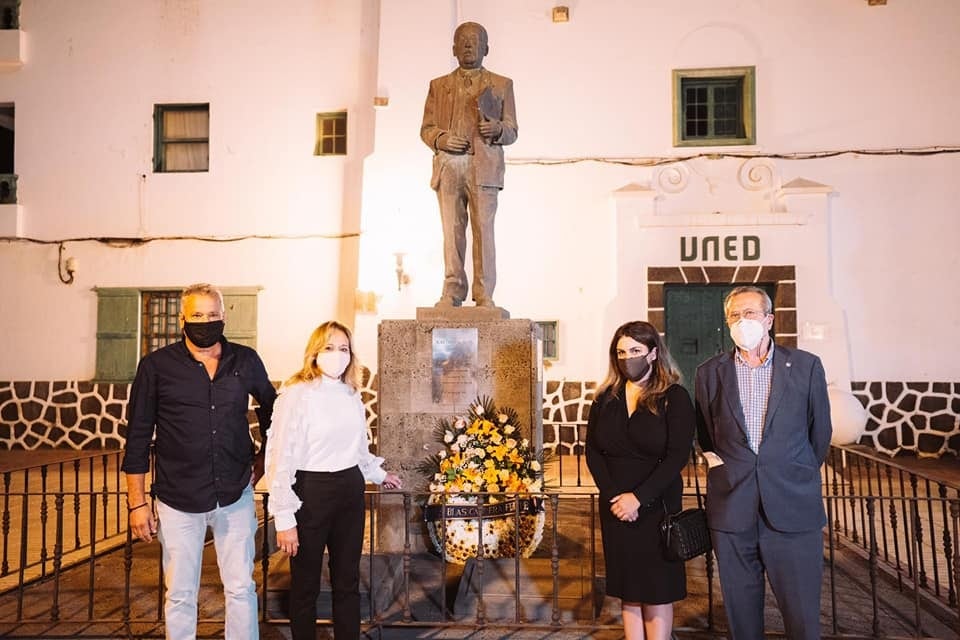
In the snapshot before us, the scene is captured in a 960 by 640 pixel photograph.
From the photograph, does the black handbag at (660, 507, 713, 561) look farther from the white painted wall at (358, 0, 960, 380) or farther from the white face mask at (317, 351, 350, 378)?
the white painted wall at (358, 0, 960, 380)

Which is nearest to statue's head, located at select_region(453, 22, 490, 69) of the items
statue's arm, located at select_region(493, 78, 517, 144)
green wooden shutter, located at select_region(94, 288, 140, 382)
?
statue's arm, located at select_region(493, 78, 517, 144)

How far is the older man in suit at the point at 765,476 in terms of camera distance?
2963 millimetres

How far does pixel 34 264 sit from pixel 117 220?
60.8 inches

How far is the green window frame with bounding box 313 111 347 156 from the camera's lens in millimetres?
11383

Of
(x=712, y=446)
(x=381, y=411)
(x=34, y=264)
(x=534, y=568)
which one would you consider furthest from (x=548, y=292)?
(x=34, y=264)

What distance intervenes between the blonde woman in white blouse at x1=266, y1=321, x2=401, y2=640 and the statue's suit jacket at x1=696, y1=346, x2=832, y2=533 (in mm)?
1615

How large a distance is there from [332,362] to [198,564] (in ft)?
3.50

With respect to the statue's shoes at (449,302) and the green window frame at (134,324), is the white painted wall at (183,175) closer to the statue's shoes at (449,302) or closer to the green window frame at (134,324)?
the green window frame at (134,324)

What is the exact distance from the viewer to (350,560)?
324 cm

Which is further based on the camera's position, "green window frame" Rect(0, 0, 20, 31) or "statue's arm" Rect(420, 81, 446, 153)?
"green window frame" Rect(0, 0, 20, 31)

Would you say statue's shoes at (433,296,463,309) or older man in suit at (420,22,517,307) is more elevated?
older man in suit at (420,22,517,307)

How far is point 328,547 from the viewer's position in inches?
126

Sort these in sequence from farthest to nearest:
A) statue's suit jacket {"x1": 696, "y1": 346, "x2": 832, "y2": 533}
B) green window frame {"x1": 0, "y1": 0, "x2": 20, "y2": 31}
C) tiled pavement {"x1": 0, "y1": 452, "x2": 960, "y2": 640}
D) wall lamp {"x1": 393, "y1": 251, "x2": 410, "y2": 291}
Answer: green window frame {"x1": 0, "y1": 0, "x2": 20, "y2": 31} → wall lamp {"x1": 393, "y1": 251, "x2": 410, "y2": 291} → tiled pavement {"x1": 0, "y1": 452, "x2": 960, "y2": 640} → statue's suit jacket {"x1": 696, "y1": 346, "x2": 832, "y2": 533}

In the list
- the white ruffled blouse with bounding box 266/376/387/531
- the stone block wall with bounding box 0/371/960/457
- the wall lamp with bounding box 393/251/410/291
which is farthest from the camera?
the wall lamp with bounding box 393/251/410/291
